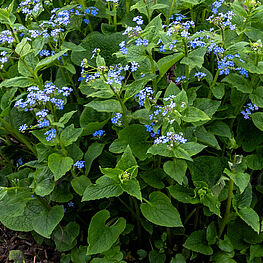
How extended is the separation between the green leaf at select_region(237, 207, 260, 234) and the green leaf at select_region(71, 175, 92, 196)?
0.99m

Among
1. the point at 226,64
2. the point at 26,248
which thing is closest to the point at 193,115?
the point at 226,64

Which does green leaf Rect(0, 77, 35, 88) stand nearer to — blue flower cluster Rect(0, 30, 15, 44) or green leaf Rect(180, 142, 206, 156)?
blue flower cluster Rect(0, 30, 15, 44)

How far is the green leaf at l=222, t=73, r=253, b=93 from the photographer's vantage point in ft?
8.12

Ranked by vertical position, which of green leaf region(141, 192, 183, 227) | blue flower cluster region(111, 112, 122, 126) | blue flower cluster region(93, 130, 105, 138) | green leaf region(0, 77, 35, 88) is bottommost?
green leaf region(141, 192, 183, 227)

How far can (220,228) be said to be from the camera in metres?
2.56

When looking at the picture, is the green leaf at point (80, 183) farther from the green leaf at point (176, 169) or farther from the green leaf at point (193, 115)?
the green leaf at point (193, 115)

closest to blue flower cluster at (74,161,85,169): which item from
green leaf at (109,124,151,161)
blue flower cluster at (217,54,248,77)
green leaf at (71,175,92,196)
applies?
green leaf at (71,175,92,196)

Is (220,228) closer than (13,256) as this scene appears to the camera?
Yes

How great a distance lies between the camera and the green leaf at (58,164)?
2.24 metres

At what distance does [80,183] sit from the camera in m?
Result: 2.47

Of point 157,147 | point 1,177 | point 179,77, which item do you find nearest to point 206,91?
point 179,77

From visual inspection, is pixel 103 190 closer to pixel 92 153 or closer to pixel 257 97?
pixel 92 153

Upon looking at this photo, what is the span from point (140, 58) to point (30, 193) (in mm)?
1142

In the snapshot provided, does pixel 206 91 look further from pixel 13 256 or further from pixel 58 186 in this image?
pixel 13 256
